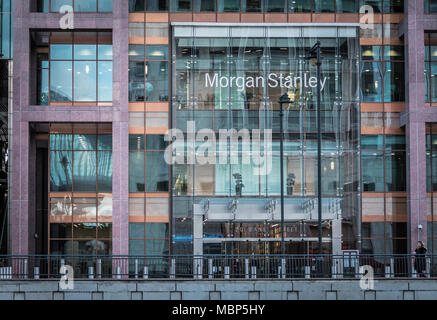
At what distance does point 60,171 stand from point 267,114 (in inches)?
488

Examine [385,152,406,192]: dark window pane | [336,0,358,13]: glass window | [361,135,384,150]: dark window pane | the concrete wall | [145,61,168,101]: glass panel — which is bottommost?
the concrete wall

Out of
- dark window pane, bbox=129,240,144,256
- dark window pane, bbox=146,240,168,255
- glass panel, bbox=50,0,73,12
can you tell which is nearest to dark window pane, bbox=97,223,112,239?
dark window pane, bbox=129,240,144,256

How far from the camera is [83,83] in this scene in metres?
35.4

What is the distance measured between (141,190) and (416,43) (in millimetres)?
17545

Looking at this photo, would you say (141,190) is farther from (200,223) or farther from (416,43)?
(416,43)

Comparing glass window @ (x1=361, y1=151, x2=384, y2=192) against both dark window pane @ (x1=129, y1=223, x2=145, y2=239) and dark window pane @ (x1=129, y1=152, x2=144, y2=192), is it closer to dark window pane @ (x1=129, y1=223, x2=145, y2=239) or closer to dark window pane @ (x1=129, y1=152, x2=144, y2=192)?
dark window pane @ (x1=129, y1=152, x2=144, y2=192)

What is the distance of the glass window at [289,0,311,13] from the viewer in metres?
35.5

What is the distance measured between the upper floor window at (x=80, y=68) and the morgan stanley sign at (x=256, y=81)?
19.7 feet

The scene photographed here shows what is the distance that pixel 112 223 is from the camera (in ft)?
112

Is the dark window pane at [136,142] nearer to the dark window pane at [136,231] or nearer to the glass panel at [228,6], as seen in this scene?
the dark window pane at [136,231]

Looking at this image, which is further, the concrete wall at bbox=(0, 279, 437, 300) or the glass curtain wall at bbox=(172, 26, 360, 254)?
the glass curtain wall at bbox=(172, 26, 360, 254)

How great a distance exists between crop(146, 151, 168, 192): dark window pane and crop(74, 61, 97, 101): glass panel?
491 cm
